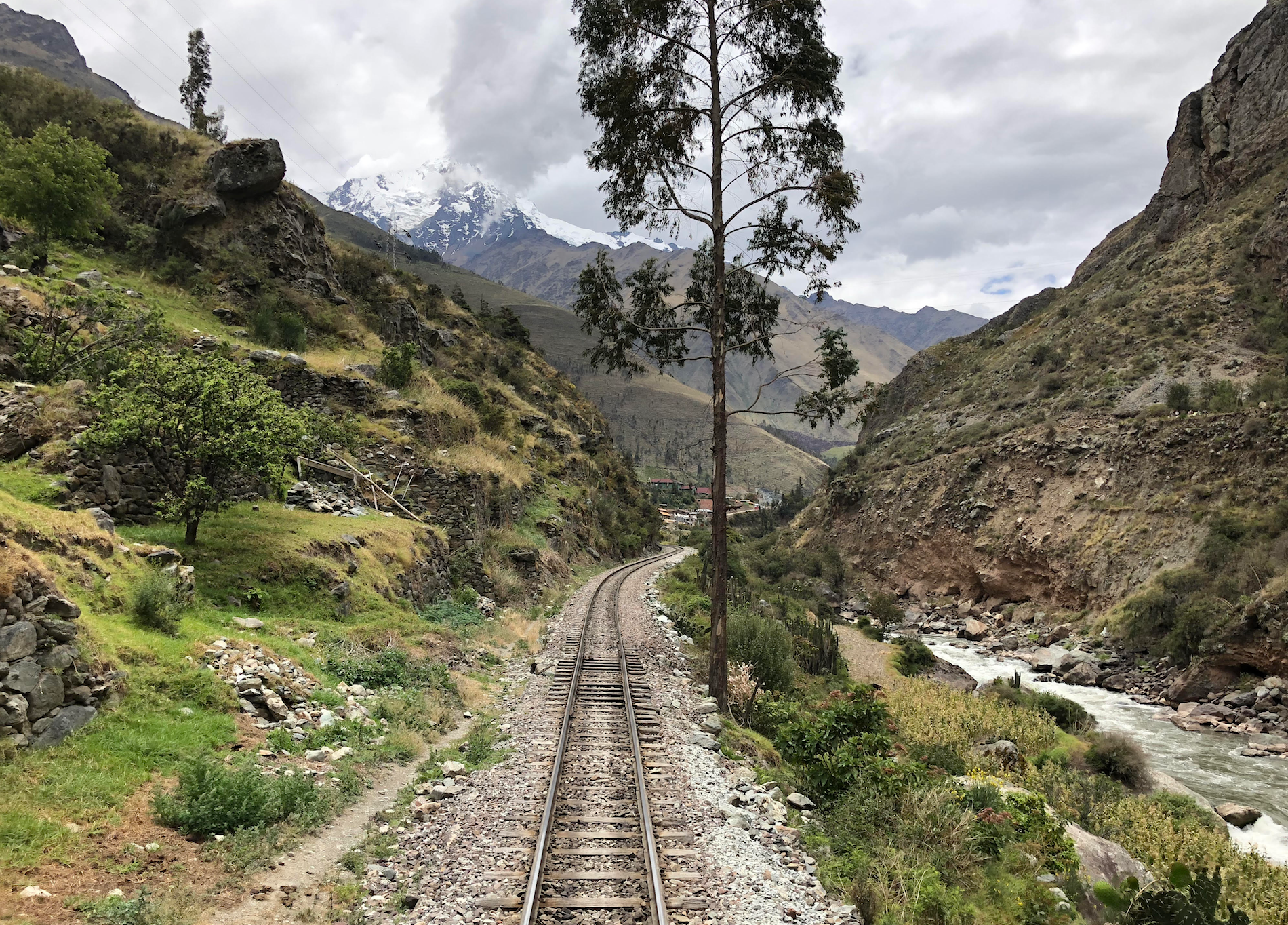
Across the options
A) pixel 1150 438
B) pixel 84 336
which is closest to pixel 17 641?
pixel 84 336

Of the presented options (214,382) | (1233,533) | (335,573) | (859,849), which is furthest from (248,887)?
(1233,533)

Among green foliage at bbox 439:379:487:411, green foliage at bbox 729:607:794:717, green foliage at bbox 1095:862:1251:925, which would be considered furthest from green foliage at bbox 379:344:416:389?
green foliage at bbox 1095:862:1251:925

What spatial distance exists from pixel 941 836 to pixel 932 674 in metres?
21.2

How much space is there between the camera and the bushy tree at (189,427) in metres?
10.9

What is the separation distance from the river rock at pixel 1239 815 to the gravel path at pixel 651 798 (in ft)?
37.8

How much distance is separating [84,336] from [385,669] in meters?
11.8

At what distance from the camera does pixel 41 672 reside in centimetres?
574

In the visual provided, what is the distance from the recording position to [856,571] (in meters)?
51.9

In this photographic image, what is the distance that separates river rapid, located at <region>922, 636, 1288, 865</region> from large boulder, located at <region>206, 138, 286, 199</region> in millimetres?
39493

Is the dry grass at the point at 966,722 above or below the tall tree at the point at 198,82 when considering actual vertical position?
below

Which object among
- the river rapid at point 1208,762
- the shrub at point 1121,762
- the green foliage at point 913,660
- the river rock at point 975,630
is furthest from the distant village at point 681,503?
the shrub at point 1121,762

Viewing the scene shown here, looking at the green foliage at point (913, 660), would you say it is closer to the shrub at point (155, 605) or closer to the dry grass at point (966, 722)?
the dry grass at point (966, 722)

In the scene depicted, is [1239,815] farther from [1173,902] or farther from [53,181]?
[53,181]

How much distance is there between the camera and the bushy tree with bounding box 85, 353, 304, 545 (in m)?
10.9
